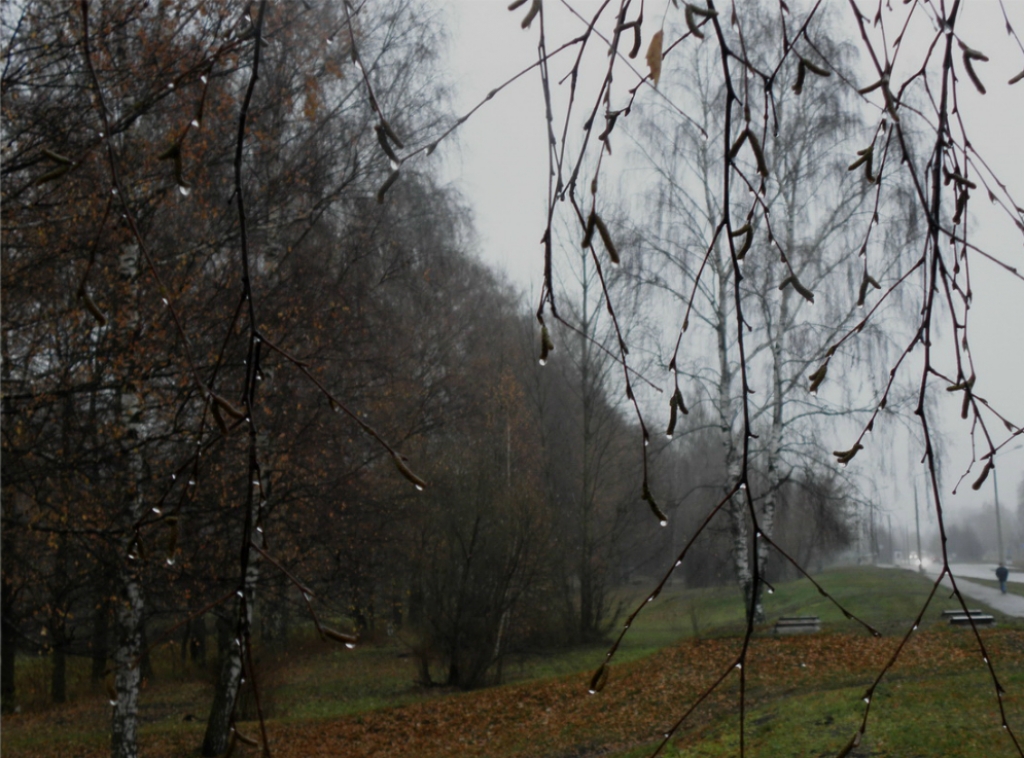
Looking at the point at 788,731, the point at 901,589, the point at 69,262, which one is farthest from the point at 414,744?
the point at 901,589

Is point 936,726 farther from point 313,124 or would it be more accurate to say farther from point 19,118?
point 313,124

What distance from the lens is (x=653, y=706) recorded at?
9.34 meters

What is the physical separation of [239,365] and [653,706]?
8878 mm

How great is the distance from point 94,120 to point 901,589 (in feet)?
53.3

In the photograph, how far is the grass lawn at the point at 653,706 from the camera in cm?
620

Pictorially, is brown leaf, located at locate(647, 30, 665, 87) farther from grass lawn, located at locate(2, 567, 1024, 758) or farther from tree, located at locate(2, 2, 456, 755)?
grass lawn, located at locate(2, 567, 1024, 758)

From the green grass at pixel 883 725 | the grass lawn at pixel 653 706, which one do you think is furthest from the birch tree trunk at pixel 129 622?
the green grass at pixel 883 725

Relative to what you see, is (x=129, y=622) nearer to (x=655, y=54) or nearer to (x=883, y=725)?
(x=883, y=725)

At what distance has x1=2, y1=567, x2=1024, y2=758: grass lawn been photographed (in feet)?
20.4

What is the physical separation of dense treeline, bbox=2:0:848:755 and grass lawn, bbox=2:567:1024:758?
3.05 ft

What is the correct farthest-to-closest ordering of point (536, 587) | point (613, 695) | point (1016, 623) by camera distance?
point (536, 587) < point (1016, 623) < point (613, 695)

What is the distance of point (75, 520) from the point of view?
20.6 feet

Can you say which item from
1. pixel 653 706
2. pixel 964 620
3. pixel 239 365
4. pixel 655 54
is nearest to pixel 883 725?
pixel 653 706

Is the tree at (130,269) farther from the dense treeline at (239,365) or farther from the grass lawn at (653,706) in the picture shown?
the grass lawn at (653,706)
